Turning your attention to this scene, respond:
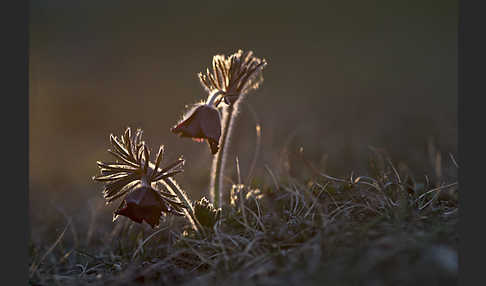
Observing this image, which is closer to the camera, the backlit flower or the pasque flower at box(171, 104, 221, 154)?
the backlit flower

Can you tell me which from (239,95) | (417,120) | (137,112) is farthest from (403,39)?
(239,95)

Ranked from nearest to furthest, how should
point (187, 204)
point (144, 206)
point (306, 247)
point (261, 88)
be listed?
1. point (306, 247)
2. point (144, 206)
3. point (187, 204)
4. point (261, 88)

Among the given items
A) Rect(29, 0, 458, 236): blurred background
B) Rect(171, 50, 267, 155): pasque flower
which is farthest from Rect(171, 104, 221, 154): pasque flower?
Rect(29, 0, 458, 236): blurred background

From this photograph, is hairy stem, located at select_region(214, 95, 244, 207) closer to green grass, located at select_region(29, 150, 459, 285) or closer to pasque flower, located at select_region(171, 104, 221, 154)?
green grass, located at select_region(29, 150, 459, 285)

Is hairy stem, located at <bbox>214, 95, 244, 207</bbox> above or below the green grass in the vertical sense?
above

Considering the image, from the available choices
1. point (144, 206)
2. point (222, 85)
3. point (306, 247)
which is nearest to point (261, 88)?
point (222, 85)

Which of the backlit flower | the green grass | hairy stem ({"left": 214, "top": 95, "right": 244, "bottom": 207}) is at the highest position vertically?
hairy stem ({"left": 214, "top": 95, "right": 244, "bottom": 207})

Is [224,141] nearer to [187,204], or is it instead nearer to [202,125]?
[202,125]
